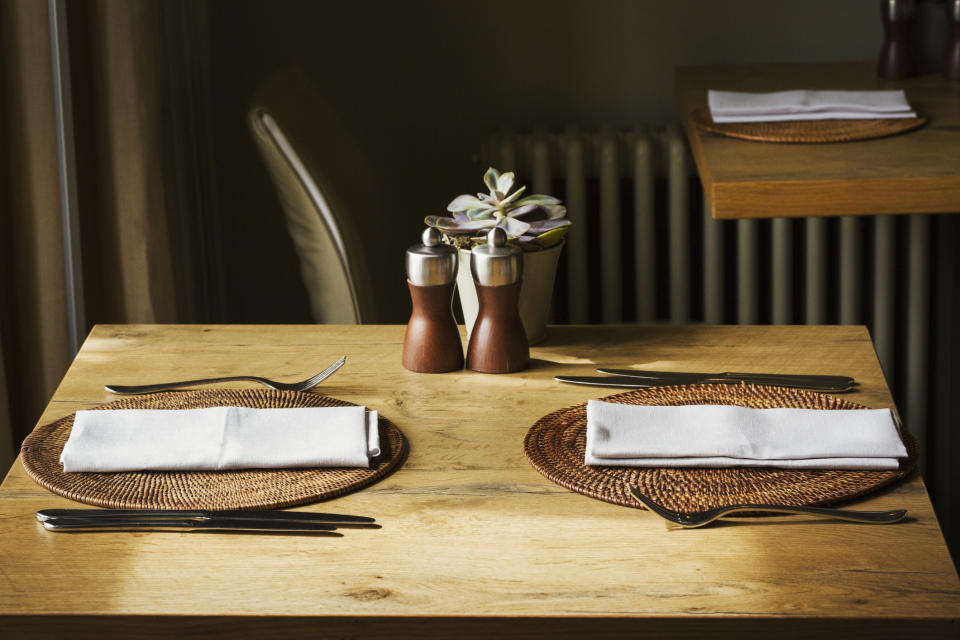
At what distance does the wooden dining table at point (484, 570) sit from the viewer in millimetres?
741

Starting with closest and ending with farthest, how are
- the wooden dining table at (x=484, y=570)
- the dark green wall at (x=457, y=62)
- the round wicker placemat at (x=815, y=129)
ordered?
the wooden dining table at (x=484, y=570) → the round wicker placemat at (x=815, y=129) → the dark green wall at (x=457, y=62)

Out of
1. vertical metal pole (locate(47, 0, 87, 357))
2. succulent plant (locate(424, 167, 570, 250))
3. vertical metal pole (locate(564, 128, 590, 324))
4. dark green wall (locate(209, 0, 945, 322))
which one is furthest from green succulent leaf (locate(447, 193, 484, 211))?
dark green wall (locate(209, 0, 945, 322))

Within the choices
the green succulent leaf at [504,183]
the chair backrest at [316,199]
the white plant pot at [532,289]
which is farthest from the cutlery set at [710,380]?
the chair backrest at [316,199]

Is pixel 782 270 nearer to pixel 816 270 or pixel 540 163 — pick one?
pixel 816 270

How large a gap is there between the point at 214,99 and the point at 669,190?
38.4 inches

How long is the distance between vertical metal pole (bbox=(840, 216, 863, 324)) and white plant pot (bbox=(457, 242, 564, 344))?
128cm

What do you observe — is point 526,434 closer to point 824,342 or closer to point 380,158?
point 824,342

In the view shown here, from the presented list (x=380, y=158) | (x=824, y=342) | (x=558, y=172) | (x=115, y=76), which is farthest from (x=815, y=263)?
(x=115, y=76)

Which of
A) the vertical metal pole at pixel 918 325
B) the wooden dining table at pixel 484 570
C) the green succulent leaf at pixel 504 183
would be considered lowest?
the vertical metal pole at pixel 918 325

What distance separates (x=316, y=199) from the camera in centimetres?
159

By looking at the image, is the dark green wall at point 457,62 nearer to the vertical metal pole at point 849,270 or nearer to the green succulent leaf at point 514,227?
the vertical metal pole at point 849,270

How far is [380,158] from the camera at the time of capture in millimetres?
2504

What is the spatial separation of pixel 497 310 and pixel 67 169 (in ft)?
2.62

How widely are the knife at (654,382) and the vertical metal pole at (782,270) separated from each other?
1.25 metres
